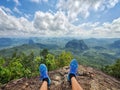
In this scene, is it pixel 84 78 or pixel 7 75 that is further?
pixel 7 75

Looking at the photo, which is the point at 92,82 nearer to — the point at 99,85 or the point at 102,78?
the point at 99,85

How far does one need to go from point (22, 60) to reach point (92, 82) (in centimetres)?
5730

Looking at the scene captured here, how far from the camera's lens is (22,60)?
2544 inches

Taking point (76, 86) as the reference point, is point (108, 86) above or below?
below

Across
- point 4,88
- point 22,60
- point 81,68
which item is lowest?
point 22,60

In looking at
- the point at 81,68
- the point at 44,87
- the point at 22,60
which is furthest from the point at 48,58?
the point at 44,87

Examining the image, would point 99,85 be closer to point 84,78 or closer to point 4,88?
point 84,78

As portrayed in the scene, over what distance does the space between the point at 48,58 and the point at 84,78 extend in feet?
144

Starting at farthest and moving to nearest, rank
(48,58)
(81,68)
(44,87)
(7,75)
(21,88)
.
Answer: (48,58) < (7,75) < (81,68) < (21,88) < (44,87)

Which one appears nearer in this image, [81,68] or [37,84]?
[37,84]

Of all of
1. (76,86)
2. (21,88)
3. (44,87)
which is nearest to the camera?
(76,86)

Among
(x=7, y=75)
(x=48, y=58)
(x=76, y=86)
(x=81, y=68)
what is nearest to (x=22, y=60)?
(x=48, y=58)

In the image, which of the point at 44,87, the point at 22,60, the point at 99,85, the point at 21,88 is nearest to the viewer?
the point at 44,87

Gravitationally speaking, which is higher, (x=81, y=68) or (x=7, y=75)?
(x=81, y=68)
